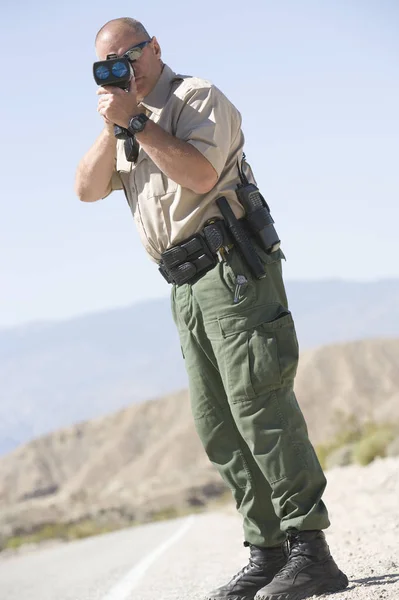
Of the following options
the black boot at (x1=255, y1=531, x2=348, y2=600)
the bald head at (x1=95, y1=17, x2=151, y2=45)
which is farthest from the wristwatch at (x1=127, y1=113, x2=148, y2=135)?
the black boot at (x1=255, y1=531, x2=348, y2=600)

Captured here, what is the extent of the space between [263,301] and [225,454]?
0.78 m

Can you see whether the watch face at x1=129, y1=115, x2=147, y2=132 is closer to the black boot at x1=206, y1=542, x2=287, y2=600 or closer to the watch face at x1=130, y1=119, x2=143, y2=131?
the watch face at x1=130, y1=119, x2=143, y2=131

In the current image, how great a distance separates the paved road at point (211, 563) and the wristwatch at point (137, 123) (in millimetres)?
2152

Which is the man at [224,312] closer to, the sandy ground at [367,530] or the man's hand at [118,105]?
the man's hand at [118,105]

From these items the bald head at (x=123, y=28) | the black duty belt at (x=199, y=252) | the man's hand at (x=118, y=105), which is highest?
the bald head at (x=123, y=28)

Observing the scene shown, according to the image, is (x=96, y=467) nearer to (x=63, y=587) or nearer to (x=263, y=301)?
(x=63, y=587)

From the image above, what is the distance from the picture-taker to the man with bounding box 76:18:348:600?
4.17 metres

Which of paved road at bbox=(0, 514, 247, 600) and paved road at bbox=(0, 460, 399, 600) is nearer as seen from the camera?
paved road at bbox=(0, 460, 399, 600)

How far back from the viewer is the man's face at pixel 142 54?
4328 mm

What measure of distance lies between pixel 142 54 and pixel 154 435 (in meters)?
64.3

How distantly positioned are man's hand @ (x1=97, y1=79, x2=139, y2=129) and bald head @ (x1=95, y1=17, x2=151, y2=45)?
317mm

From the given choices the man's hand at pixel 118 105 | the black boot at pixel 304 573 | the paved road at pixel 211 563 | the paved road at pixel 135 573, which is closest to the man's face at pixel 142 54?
the man's hand at pixel 118 105

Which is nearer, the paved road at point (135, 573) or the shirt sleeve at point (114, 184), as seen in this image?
the shirt sleeve at point (114, 184)

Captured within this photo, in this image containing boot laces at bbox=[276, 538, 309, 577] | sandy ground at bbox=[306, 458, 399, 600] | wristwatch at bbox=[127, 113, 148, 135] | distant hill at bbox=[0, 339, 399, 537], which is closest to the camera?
wristwatch at bbox=[127, 113, 148, 135]
